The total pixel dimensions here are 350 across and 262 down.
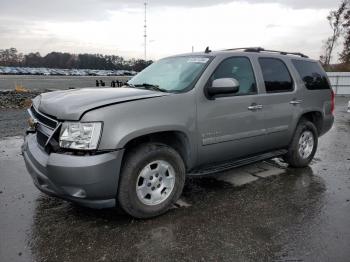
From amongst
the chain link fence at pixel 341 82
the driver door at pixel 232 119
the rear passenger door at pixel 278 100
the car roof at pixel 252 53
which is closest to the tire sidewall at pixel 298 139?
the rear passenger door at pixel 278 100

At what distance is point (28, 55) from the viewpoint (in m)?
131

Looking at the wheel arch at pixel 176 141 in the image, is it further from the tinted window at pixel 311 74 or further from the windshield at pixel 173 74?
the tinted window at pixel 311 74

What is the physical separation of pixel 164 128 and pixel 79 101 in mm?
920

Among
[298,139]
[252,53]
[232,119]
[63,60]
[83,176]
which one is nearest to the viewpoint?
[83,176]

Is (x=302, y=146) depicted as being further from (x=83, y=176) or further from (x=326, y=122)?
(x=83, y=176)

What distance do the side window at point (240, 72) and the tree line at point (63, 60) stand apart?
113 m

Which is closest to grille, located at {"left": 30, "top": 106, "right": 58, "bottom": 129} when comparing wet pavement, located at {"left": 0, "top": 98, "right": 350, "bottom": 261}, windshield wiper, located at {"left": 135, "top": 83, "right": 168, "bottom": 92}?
wet pavement, located at {"left": 0, "top": 98, "right": 350, "bottom": 261}

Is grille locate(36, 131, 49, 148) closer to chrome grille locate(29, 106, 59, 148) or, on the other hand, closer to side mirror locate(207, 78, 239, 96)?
chrome grille locate(29, 106, 59, 148)

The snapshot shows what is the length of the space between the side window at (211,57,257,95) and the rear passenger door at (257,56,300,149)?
241mm

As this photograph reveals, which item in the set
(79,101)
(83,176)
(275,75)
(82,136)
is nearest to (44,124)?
(79,101)

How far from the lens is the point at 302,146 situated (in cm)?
595

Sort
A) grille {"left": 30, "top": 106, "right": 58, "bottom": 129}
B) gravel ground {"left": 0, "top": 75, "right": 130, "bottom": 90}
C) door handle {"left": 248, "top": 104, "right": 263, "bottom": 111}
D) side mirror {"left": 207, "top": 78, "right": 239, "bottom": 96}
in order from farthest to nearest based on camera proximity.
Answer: gravel ground {"left": 0, "top": 75, "right": 130, "bottom": 90} < door handle {"left": 248, "top": 104, "right": 263, "bottom": 111} < side mirror {"left": 207, "top": 78, "right": 239, "bottom": 96} < grille {"left": 30, "top": 106, "right": 58, "bottom": 129}

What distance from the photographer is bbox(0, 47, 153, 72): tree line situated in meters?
120

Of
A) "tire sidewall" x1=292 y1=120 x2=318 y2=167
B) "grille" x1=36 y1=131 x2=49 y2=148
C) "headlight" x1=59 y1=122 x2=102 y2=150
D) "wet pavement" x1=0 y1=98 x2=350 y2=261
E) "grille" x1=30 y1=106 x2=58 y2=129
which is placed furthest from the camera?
"tire sidewall" x1=292 y1=120 x2=318 y2=167
